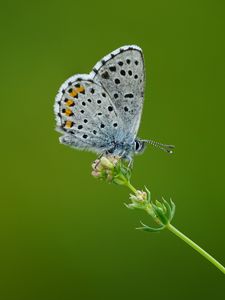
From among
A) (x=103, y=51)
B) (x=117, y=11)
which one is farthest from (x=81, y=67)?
(x=117, y=11)

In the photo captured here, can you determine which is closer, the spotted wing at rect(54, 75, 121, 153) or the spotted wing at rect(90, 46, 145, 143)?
the spotted wing at rect(90, 46, 145, 143)

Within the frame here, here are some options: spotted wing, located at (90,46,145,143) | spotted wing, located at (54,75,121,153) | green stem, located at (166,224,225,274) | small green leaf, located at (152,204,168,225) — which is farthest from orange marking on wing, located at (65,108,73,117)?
green stem, located at (166,224,225,274)

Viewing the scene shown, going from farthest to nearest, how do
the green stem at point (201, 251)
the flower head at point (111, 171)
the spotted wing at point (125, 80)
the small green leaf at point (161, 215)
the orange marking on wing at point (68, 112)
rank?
the orange marking on wing at point (68, 112) → the spotted wing at point (125, 80) → the flower head at point (111, 171) → the small green leaf at point (161, 215) → the green stem at point (201, 251)

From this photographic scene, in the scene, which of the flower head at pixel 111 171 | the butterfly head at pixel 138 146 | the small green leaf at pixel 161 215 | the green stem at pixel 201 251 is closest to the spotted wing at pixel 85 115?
the butterfly head at pixel 138 146

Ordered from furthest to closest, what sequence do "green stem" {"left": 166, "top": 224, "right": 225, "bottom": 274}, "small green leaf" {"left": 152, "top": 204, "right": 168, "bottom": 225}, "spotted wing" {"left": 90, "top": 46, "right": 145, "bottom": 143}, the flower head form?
"spotted wing" {"left": 90, "top": 46, "right": 145, "bottom": 143}
the flower head
"small green leaf" {"left": 152, "top": 204, "right": 168, "bottom": 225}
"green stem" {"left": 166, "top": 224, "right": 225, "bottom": 274}

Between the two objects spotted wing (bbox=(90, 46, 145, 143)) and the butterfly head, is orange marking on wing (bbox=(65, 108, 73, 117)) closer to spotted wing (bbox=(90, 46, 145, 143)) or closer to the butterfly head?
spotted wing (bbox=(90, 46, 145, 143))

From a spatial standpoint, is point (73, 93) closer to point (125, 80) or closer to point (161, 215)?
point (125, 80)

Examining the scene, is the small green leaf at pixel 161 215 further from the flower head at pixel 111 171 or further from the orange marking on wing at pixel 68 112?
the orange marking on wing at pixel 68 112

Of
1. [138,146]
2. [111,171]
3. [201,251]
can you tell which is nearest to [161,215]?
[201,251]
